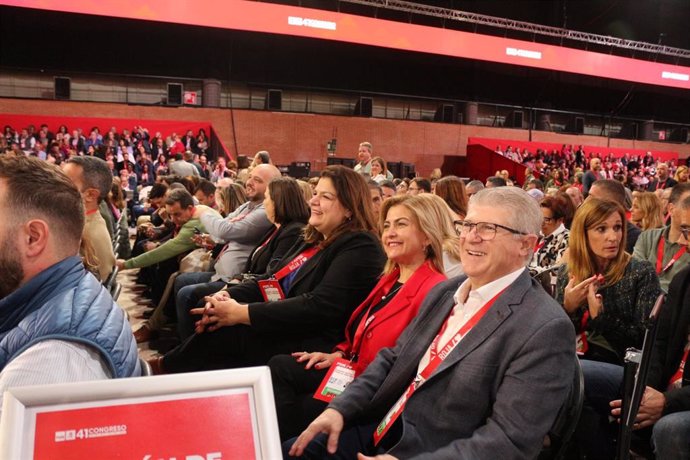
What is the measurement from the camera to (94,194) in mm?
3334

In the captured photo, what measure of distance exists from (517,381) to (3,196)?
1.31m

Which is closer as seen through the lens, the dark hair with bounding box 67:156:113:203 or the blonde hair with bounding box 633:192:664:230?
the dark hair with bounding box 67:156:113:203

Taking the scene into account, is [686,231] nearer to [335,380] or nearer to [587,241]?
[587,241]

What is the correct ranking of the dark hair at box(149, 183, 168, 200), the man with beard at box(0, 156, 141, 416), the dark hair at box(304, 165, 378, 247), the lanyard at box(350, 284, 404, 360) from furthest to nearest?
the dark hair at box(149, 183, 168, 200) → the dark hair at box(304, 165, 378, 247) → the lanyard at box(350, 284, 404, 360) → the man with beard at box(0, 156, 141, 416)

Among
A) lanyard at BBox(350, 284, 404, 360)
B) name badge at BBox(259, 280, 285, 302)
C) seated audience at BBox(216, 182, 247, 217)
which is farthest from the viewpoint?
seated audience at BBox(216, 182, 247, 217)

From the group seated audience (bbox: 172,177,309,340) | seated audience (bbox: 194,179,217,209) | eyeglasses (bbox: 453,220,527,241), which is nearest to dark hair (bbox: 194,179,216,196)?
seated audience (bbox: 194,179,217,209)

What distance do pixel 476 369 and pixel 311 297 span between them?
4.27ft

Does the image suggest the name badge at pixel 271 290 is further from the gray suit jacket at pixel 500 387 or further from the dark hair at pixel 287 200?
the gray suit jacket at pixel 500 387

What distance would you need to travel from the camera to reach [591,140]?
1978cm

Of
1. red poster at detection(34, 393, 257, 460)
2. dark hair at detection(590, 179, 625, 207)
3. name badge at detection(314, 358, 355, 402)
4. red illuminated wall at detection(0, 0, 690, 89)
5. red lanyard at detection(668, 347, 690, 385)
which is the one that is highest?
red illuminated wall at detection(0, 0, 690, 89)

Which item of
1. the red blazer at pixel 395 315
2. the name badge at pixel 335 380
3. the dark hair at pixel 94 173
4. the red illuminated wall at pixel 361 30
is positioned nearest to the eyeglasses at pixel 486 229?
the red blazer at pixel 395 315

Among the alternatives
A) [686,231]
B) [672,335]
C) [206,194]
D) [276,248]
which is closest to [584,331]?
[672,335]

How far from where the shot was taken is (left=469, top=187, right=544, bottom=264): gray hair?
1.73 metres

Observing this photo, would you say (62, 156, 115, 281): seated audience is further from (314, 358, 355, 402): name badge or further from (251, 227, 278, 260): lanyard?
(314, 358, 355, 402): name badge
